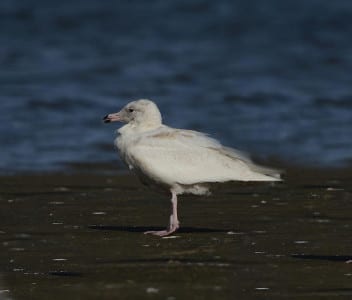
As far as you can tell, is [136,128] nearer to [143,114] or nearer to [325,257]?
[143,114]

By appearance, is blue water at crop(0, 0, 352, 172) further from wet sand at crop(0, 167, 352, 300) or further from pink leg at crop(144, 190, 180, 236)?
pink leg at crop(144, 190, 180, 236)

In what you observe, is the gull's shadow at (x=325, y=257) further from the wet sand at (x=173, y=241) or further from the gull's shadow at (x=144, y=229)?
the gull's shadow at (x=144, y=229)

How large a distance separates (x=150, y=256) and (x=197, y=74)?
40.4 ft

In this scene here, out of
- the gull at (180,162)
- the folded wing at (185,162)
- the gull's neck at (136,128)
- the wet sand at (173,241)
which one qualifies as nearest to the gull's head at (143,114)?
the gull's neck at (136,128)

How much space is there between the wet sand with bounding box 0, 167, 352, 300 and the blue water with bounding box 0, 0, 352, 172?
1.92 meters

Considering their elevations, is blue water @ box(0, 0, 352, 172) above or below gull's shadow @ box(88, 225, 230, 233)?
above

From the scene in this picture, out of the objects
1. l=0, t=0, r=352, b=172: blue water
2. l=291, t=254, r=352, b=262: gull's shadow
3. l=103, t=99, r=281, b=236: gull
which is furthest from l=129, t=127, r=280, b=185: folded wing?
l=0, t=0, r=352, b=172: blue water

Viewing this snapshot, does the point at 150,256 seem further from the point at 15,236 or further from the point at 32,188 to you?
the point at 32,188

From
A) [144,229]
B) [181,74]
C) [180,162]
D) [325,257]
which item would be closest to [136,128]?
[180,162]

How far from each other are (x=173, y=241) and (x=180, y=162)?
721 millimetres

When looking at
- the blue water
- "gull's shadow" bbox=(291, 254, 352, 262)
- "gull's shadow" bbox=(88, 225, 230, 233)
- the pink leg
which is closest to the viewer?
"gull's shadow" bbox=(291, 254, 352, 262)

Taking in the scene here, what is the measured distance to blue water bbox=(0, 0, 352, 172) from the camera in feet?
46.9

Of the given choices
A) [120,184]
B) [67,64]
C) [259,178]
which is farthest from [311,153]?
[67,64]

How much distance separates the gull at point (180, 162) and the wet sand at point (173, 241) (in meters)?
0.19
